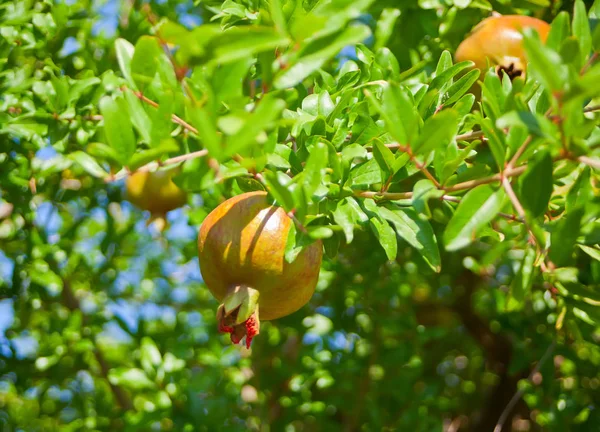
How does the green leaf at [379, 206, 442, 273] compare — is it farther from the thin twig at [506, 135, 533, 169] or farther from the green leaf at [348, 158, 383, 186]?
the thin twig at [506, 135, 533, 169]

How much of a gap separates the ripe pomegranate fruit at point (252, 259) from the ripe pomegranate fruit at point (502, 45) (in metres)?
0.63

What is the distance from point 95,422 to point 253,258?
1.43 metres

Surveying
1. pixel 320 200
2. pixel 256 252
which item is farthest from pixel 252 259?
pixel 320 200

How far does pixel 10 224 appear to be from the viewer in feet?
6.70

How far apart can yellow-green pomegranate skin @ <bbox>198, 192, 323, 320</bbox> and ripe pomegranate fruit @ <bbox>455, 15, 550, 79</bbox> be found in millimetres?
626

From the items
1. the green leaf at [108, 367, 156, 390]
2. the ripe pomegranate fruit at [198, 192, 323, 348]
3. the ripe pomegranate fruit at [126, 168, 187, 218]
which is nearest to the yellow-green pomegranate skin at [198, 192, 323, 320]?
the ripe pomegranate fruit at [198, 192, 323, 348]

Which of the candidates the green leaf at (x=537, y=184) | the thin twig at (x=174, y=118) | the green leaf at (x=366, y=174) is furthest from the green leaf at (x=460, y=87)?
the thin twig at (x=174, y=118)

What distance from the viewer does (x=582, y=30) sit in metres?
0.79

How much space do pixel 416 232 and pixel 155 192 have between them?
3.90ft

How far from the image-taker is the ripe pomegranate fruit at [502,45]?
4.22ft

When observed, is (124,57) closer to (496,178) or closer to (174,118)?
(174,118)

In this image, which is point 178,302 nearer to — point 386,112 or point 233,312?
point 233,312

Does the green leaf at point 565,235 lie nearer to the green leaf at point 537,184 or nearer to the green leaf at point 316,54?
the green leaf at point 537,184

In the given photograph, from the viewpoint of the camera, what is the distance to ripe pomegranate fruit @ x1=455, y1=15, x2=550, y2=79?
1.29 meters
